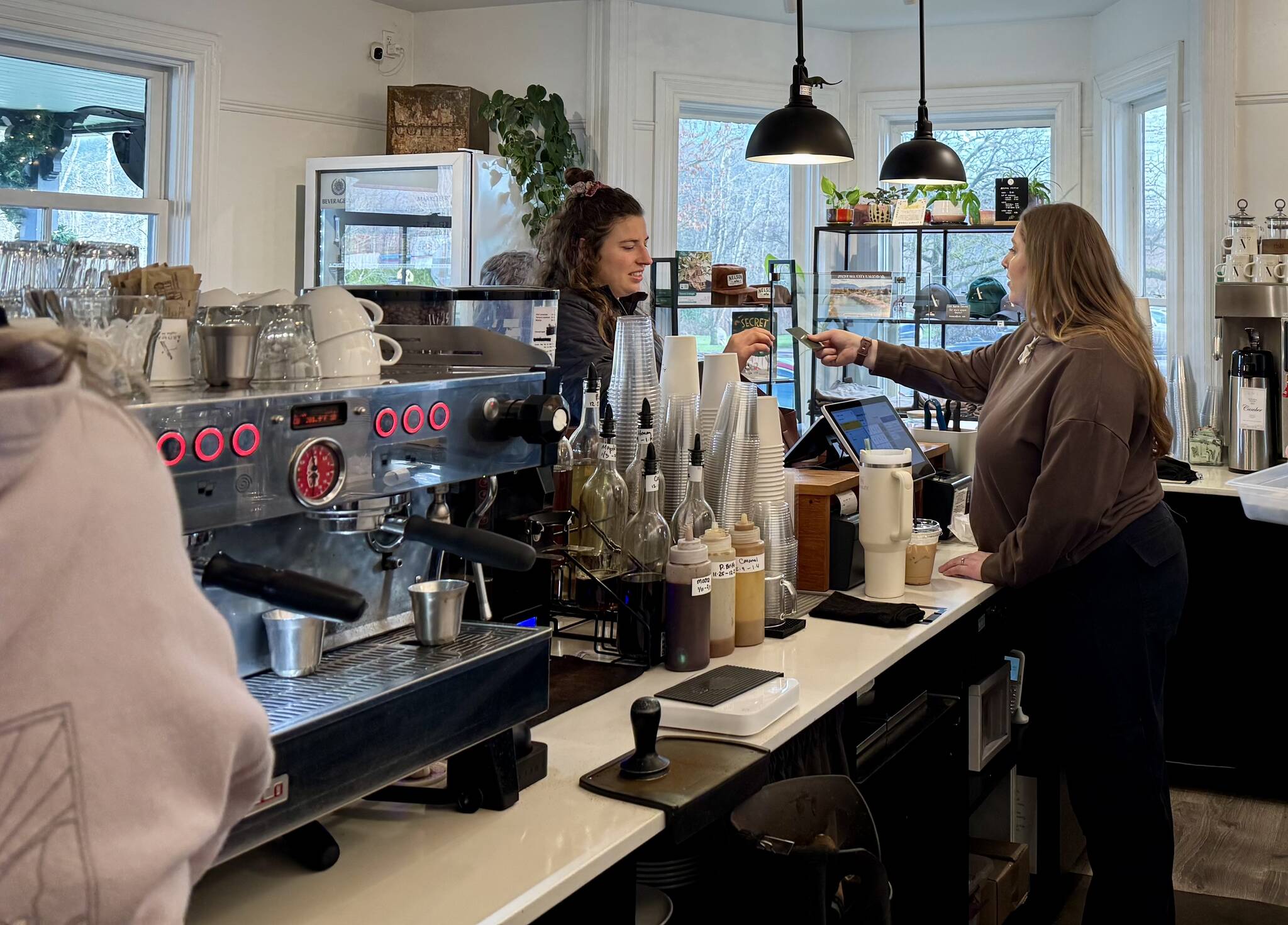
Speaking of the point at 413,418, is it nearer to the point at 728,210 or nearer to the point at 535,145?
the point at 535,145

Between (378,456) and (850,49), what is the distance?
5302 mm

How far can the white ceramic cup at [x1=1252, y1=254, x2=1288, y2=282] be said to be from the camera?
4.11 m

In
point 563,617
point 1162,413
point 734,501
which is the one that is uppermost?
point 1162,413

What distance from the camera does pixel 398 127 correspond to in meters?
5.36

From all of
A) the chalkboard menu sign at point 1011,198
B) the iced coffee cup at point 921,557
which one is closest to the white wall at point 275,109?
the chalkboard menu sign at point 1011,198

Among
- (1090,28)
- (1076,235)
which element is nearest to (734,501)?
(1076,235)

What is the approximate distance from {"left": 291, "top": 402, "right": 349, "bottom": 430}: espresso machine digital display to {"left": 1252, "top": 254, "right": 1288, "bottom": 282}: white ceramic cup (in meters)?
3.88

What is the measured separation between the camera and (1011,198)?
5.32 metres

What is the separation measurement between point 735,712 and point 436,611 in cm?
51

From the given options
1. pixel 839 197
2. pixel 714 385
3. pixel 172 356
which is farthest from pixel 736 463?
pixel 839 197

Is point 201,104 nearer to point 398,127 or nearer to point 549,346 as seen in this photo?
point 398,127

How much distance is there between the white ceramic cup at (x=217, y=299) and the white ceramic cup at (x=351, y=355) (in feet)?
0.36

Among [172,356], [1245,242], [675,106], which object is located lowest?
[172,356]

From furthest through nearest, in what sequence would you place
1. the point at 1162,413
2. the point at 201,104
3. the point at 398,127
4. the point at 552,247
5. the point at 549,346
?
the point at 398,127 → the point at 201,104 → the point at 552,247 → the point at 1162,413 → the point at 549,346
